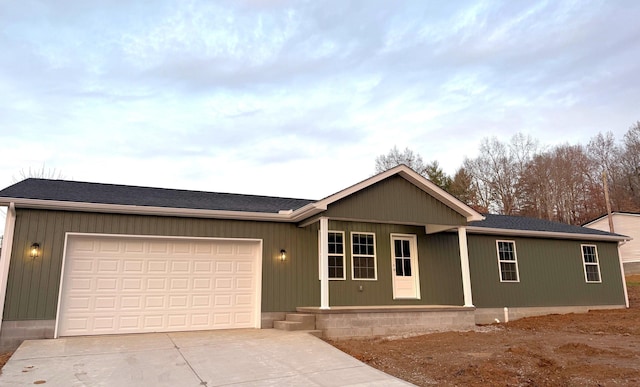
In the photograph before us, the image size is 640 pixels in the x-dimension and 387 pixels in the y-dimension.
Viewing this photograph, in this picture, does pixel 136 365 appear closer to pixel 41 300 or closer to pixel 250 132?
pixel 41 300

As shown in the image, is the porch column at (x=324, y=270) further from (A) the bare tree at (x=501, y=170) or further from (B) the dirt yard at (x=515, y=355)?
(A) the bare tree at (x=501, y=170)

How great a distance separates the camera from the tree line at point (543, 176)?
31078 mm

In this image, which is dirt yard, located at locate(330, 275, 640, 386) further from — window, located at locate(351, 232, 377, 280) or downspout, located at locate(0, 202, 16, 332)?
downspout, located at locate(0, 202, 16, 332)

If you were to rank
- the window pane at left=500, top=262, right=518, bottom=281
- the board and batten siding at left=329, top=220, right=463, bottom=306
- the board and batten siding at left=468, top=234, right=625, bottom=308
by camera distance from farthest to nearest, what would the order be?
the window pane at left=500, top=262, right=518, bottom=281 < the board and batten siding at left=468, top=234, right=625, bottom=308 < the board and batten siding at left=329, top=220, right=463, bottom=306

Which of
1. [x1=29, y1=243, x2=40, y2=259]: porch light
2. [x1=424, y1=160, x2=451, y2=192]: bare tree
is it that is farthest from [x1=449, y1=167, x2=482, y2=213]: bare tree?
[x1=29, y1=243, x2=40, y2=259]: porch light

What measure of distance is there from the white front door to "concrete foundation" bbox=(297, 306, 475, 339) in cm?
133

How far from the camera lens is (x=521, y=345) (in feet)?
25.9

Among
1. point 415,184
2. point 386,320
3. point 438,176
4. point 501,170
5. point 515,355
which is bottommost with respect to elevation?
point 515,355

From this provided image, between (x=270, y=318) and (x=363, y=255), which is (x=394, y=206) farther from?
(x=270, y=318)

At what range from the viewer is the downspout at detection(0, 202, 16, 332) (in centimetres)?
787

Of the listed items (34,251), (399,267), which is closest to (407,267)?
(399,267)

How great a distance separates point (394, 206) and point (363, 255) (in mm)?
1749

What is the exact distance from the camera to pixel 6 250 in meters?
8.03

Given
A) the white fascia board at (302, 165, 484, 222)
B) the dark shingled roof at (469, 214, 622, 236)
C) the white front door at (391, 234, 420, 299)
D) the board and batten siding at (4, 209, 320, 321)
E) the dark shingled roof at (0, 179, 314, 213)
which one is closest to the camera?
the board and batten siding at (4, 209, 320, 321)
